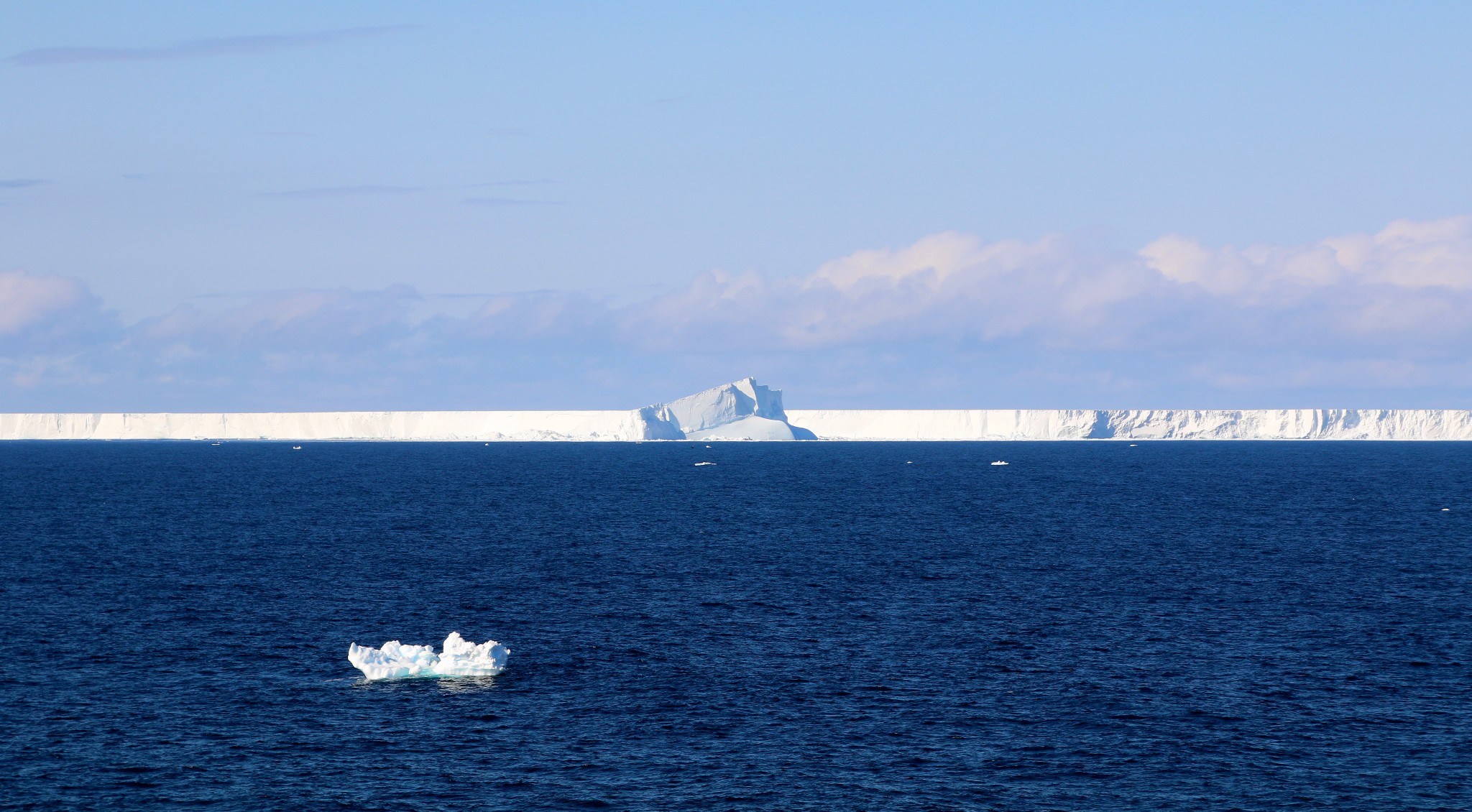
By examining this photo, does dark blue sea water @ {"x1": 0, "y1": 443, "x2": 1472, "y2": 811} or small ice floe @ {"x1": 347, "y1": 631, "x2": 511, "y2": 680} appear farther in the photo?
small ice floe @ {"x1": 347, "y1": 631, "x2": 511, "y2": 680}

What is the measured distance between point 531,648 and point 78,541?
5272 centimetres

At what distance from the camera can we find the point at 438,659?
48.2m

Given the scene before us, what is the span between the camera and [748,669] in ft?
161

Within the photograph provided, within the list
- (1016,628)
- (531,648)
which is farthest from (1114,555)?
(531,648)

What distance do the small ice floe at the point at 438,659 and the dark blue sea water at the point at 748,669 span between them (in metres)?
0.84

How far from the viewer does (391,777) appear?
35.7 m

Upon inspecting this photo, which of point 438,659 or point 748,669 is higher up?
point 438,659

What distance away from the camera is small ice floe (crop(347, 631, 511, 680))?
47.3m

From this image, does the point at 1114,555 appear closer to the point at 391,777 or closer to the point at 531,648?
the point at 531,648

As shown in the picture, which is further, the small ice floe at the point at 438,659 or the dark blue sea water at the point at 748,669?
the small ice floe at the point at 438,659

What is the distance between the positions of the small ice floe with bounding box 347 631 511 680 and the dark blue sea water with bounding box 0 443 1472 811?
0.84 meters

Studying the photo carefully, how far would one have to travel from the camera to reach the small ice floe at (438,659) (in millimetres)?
47281

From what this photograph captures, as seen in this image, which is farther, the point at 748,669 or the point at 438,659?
the point at 748,669

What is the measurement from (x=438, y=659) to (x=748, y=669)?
1106 centimetres
